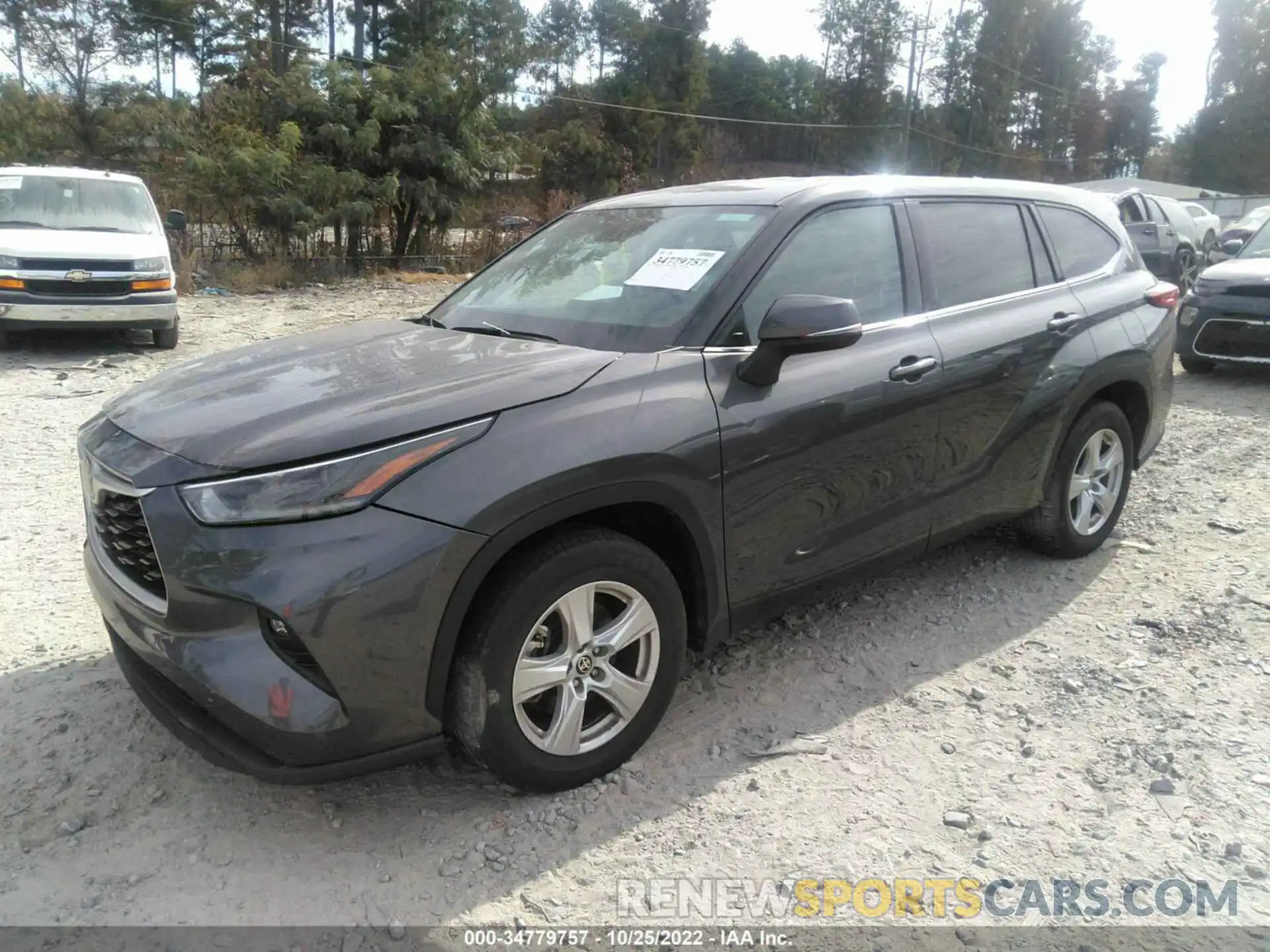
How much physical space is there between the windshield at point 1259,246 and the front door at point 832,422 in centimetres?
736

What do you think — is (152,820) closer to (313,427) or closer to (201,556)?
(201,556)

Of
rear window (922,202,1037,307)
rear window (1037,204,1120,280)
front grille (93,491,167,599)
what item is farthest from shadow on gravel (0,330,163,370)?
rear window (1037,204,1120,280)

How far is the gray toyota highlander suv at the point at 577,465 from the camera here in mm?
2324

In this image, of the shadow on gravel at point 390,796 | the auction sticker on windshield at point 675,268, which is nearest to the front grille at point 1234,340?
the shadow on gravel at point 390,796

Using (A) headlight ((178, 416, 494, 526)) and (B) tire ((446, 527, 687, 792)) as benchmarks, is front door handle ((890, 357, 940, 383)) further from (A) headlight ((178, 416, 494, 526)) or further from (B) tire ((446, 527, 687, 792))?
(A) headlight ((178, 416, 494, 526))

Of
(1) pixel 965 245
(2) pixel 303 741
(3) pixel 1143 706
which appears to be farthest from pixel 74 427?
(3) pixel 1143 706

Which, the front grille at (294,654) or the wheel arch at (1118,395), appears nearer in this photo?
the front grille at (294,654)

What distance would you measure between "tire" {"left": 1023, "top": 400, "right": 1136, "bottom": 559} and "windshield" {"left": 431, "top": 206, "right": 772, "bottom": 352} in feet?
6.25

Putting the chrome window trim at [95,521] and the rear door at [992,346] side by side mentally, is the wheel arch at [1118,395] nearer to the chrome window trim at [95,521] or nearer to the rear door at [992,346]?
the rear door at [992,346]

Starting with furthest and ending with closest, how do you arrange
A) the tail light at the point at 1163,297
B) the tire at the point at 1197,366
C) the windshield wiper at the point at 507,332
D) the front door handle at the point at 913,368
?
the tire at the point at 1197,366 → the tail light at the point at 1163,297 → the front door handle at the point at 913,368 → the windshield wiper at the point at 507,332

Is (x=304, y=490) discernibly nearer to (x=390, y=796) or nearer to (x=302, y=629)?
(x=302, y=629)

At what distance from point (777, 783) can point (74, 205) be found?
10.7 meters

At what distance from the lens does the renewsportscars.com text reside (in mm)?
2398

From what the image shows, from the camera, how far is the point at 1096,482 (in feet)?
14.8
